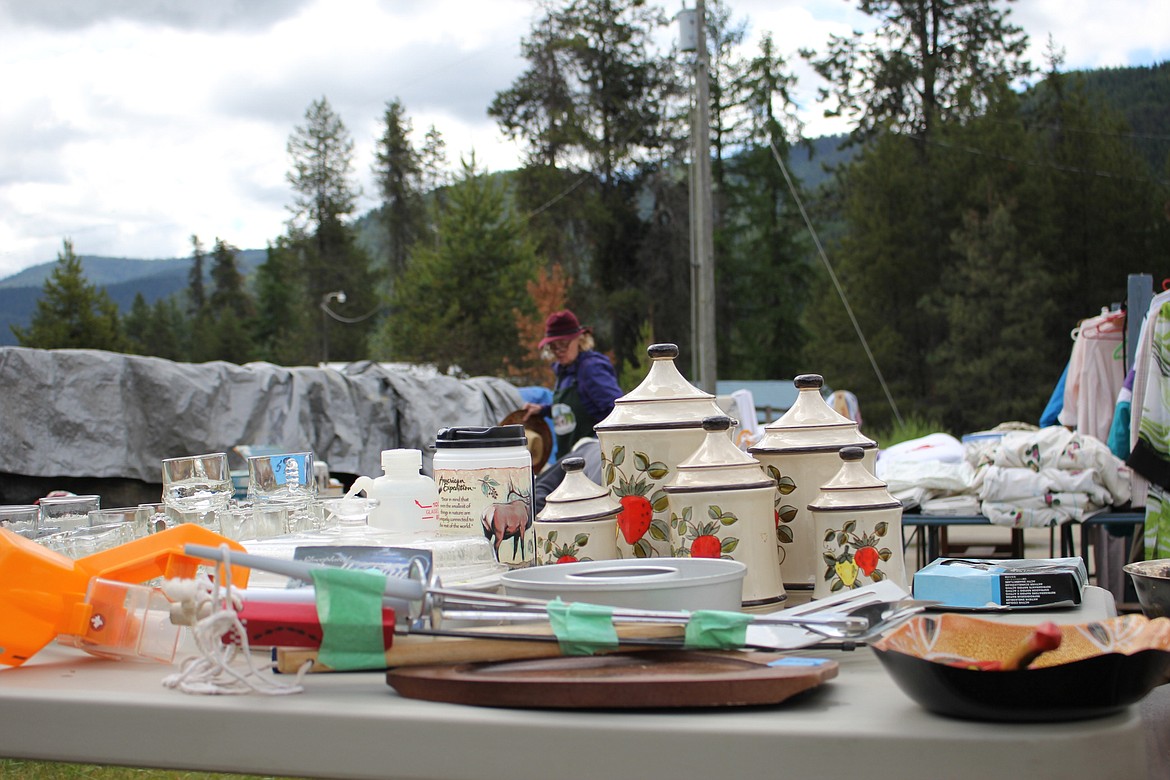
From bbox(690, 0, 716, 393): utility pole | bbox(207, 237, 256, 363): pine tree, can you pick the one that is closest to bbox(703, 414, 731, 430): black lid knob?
bbox(690, 0, 716, 393): utility pole

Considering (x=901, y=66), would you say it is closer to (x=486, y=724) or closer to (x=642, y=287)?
(x=642, y=287)

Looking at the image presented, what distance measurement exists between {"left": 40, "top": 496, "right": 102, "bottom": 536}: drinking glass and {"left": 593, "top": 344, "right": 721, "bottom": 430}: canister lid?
3.20ft

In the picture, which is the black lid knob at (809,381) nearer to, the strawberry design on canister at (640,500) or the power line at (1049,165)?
the strawberry design on canister at (640,500)

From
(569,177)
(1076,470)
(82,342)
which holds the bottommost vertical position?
(1076,470)

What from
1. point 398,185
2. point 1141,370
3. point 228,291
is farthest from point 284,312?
point 1141,370

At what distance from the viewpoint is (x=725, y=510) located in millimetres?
1354

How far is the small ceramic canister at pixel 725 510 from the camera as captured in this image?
136 cm

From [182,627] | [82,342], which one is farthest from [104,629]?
[82,342]

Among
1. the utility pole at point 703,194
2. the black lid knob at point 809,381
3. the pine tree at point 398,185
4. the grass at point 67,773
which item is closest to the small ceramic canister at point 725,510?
the black lid knob at point 809,381

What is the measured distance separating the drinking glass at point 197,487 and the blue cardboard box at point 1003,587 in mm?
1159

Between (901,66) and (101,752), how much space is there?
98.0 feet

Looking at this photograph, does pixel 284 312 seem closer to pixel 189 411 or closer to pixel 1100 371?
pixel 189 411

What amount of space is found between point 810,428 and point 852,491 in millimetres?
145

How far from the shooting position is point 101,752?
1.04m
